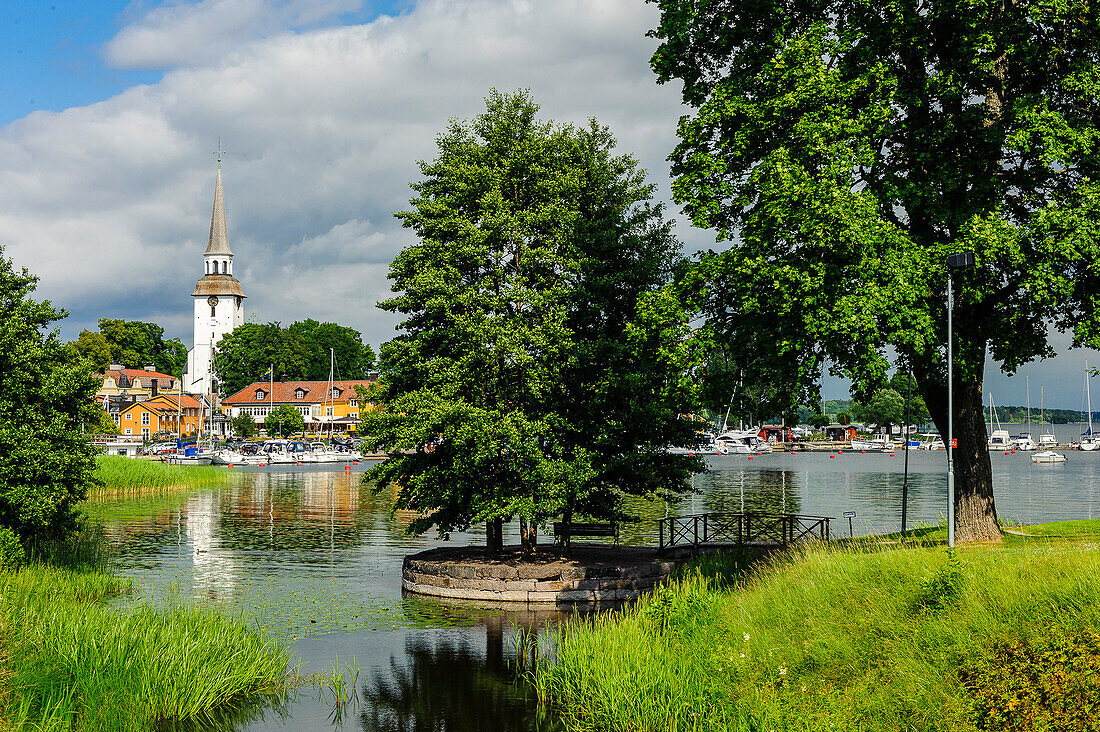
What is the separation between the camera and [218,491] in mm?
72938

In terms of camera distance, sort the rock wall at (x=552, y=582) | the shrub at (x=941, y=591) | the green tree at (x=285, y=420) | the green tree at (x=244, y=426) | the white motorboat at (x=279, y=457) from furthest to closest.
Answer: the green tree at (x=244, y=426)
the green tree at (x=285, y=420)
the white motorboat at (x=279, y=457)
the rock wall at (x=552, y=582)
the shrub at (x=941, y=591)

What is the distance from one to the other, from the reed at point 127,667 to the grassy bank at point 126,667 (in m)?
0.02

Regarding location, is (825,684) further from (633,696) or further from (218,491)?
(218,491)

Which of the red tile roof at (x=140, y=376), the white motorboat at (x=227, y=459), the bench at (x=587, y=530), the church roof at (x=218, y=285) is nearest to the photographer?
the bench at (x=587, y=530)

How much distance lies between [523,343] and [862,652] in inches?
626

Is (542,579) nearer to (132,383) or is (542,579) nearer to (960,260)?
(960,260)

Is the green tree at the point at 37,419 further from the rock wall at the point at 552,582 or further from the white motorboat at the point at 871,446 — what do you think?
the white motorboat at the point at 871,446

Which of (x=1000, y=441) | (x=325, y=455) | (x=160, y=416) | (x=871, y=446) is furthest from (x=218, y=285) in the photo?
(x=1000, y=441)

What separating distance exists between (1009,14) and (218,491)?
214 feet

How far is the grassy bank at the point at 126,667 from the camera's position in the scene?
570 inches

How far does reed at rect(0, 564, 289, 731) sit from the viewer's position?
14531 mm

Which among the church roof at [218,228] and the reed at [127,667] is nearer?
the reed at [127,667]

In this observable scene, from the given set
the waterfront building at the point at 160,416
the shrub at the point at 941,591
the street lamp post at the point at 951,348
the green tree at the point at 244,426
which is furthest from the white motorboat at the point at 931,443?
the shrub at the point at 941,591

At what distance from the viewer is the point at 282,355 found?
17238cm
